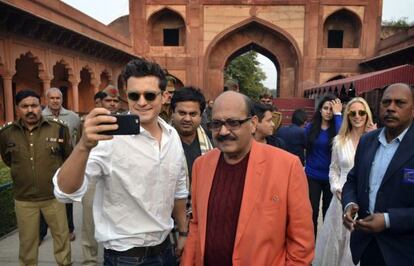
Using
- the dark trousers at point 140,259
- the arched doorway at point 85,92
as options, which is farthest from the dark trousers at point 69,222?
the arched doorway at point 85,92

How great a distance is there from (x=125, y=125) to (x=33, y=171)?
7.61ft

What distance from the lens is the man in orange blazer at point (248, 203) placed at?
155 centimetres

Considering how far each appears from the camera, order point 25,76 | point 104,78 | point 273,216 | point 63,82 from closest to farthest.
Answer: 1. point 273,216
2. point 25,76
3. point 63,82
4. point 104,78

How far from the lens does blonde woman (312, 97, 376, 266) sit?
10.4ft

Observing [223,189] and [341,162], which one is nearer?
[223,189]

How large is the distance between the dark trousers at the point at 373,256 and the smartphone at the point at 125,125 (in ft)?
5.69

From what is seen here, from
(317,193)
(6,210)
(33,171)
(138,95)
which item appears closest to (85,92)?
(6,210)

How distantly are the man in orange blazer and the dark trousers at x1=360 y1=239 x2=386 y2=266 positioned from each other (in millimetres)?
797

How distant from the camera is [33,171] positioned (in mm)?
3219

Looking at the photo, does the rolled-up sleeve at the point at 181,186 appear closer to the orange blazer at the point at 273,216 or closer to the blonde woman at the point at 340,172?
the orange blazer at the point at 273,216

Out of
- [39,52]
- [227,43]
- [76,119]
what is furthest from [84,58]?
[76,119]

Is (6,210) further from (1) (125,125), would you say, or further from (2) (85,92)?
(2) (85,92)

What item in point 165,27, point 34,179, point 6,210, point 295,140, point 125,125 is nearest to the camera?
point 125,125

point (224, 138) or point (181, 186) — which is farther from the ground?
point (224, 138)
